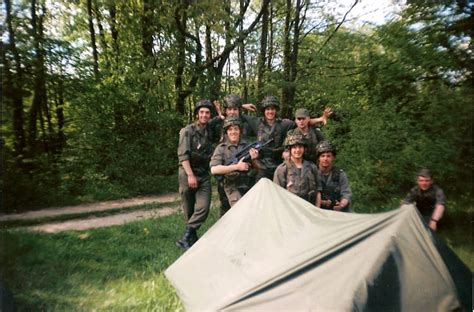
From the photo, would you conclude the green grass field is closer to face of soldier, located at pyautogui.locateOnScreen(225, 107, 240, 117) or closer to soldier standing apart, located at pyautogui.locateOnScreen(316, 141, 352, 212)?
soldier standing apart, located at pyautogui.locateOnScreen(316, 141, 352, 212)

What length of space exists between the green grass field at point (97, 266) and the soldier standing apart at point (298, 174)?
1.97 meters


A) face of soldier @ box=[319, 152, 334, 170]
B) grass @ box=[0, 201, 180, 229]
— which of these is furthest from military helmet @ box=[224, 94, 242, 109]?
grass @ box=[0, 201, 180, 229]

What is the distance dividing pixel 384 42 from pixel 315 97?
208 inches

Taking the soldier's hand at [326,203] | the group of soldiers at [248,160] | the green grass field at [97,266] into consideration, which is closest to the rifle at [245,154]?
the group of soldiers at [248,160]

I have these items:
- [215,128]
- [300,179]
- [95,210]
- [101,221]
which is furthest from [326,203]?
[95,210]

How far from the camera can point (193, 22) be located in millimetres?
14461

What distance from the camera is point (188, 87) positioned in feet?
47.1

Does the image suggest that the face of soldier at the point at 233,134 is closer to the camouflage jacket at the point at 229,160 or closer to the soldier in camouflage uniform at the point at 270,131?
the camouflage jacket at the point at 229,160

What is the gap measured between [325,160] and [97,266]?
3581 mm

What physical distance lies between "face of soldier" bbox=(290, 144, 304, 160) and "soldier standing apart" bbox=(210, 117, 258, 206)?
0.57 metres

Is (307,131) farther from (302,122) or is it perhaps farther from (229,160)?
(229,160)

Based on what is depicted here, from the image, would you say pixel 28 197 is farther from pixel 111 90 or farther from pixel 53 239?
pixel 111 90

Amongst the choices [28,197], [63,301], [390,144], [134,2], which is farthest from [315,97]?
[63,301]

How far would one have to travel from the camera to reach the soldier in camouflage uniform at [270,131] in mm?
6051
